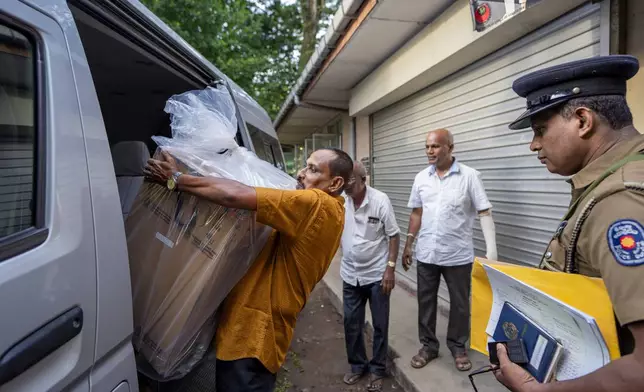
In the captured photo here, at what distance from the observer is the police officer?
0.86m

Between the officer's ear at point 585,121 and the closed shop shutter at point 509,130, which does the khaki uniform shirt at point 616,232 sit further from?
the closed shop shutter at point 509,130

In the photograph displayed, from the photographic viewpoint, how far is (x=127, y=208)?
183 centimetres

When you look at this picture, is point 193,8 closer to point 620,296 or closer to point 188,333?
point 188,333

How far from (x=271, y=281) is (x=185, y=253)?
0.40m

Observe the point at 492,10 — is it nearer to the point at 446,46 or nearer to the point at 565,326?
the point at 446,46

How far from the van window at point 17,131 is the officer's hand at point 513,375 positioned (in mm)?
1297

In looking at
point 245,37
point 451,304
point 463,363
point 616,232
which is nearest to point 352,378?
point 463,363

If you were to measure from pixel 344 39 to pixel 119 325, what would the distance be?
4235 millimetres

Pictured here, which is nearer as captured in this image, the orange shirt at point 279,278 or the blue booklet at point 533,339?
the blue booklet at point 533,339

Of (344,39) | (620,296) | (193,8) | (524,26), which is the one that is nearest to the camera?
(620,296)

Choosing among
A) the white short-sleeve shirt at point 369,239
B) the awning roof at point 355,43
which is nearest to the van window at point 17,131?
the white short-sleeve shirt at point 369,239

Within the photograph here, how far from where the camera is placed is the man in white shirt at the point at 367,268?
3141mm

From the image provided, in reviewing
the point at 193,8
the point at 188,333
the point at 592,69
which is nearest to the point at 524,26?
the point at 592,69

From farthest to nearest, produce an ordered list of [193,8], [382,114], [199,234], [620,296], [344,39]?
[193,8]
[382,114]
[344,39]
[199,234]
[620,296]
